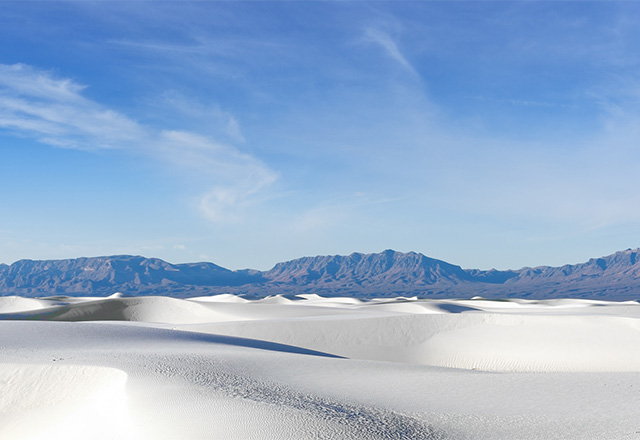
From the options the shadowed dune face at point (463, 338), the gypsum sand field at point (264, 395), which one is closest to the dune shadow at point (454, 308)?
the shadowed dune face at point (463, 338)

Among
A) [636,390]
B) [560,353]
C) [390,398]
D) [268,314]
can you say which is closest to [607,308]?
[560,353]

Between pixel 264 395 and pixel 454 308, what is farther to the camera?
pixel 454 308

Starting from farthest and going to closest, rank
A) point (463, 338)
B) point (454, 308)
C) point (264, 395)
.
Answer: point (454, 308), point (463, 338), point (264, 395)

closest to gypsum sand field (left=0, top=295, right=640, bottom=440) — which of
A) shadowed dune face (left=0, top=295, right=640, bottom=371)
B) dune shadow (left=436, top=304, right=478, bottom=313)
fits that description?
shadowed dune face (left=0, top=295, right=640, bottom=371)

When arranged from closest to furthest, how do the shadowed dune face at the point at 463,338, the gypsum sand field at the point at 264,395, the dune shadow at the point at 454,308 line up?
the gypsum sand field at the point at 264,395, the shadowed dune face at the point at 463,338, the dune shadow at the point at 454,308

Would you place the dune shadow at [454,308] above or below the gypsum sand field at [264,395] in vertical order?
above

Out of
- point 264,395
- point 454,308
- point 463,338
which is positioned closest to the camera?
point 264,395

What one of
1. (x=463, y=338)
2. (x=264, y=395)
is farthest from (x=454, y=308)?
(x=264, y=395)

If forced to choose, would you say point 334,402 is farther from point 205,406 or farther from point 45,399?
point 45,399

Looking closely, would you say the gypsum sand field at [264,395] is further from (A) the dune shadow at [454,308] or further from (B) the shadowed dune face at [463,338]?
(A) the dune shadow at [454,308]

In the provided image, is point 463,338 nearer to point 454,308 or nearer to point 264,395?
point 264,395

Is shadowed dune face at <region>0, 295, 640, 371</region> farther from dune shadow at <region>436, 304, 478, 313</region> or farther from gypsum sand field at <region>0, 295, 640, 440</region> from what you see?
dune shadow at <region>436, 304, 478, 313</region>

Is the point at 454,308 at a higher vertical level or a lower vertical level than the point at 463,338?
higher

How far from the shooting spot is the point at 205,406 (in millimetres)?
8719
